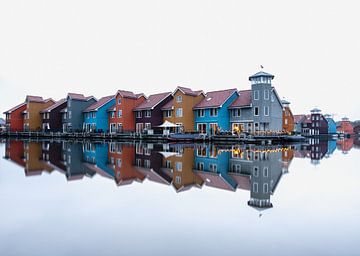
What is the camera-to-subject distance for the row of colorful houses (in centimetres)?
4491

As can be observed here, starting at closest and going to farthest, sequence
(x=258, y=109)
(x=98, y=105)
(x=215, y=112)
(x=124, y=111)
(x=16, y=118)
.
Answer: (x=258, y=109) → (x=215, y=112) → (x=124, y=111) → (x=98, y=105) → (x=16, y=118)

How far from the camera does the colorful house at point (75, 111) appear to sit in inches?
2515

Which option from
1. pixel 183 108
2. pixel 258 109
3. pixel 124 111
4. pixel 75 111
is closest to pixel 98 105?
pixel 75 111

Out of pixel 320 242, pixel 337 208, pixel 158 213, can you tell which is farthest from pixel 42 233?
pixel 337 208

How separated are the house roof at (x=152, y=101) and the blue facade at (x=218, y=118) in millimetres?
7846

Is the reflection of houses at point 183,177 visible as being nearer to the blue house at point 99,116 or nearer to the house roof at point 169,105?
the house roof at point 169,105

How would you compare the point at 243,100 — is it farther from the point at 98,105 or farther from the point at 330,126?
the point at 330,126

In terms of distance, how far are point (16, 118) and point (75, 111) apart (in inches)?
815

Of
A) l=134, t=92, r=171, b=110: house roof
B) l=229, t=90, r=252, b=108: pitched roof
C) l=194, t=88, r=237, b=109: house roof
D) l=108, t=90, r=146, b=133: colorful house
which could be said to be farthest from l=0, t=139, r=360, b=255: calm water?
l=108, t=90, r=146, b=133: colorful house

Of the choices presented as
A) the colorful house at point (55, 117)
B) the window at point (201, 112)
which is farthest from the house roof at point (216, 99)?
the colorful house at point (55, 117)

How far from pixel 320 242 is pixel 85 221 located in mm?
4763

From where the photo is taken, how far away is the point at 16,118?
246 feet

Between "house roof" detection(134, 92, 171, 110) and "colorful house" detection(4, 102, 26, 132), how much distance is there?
3533 centimetres

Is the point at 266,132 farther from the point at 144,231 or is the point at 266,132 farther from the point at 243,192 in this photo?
the point at 144,231
